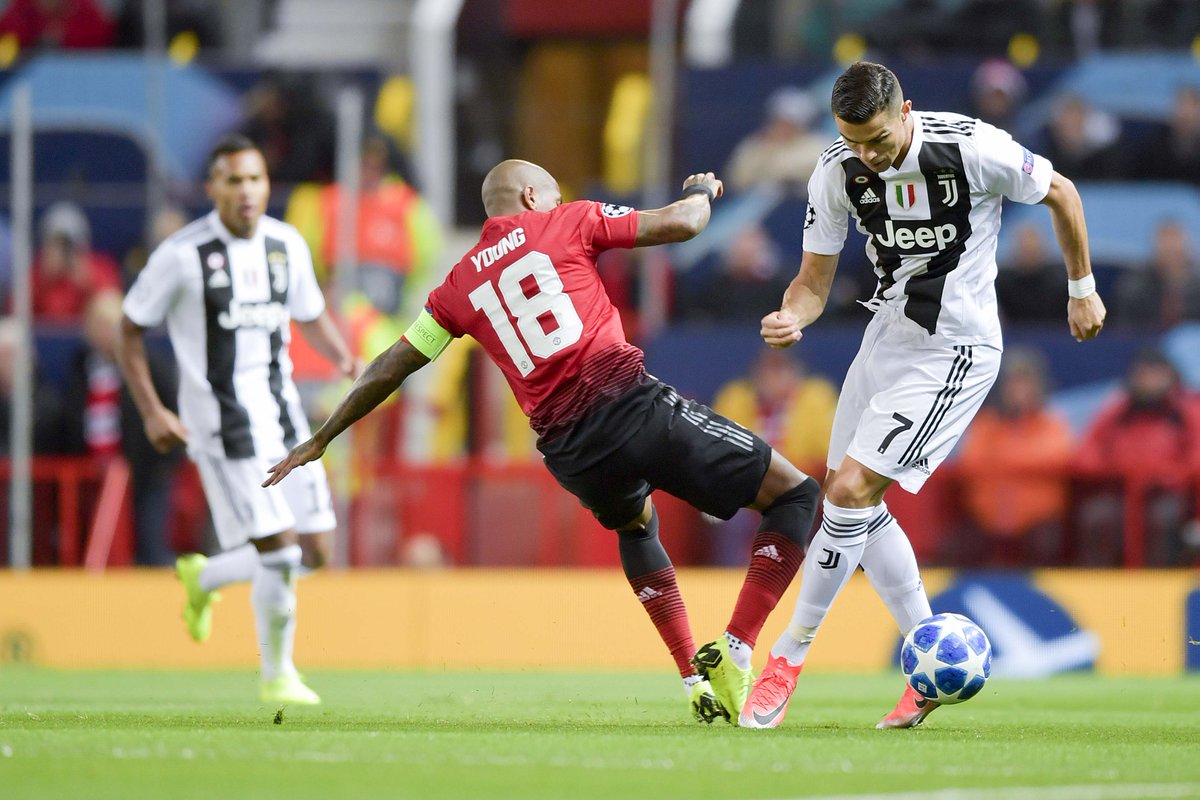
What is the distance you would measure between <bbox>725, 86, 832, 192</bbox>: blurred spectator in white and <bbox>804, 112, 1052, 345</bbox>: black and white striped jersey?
8.61 metres

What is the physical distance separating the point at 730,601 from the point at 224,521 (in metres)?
4.62

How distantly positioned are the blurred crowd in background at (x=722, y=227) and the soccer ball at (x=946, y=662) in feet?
18.7

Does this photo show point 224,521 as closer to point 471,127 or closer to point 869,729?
point 869,729

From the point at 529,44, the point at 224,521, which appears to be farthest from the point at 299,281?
the point at 529,44

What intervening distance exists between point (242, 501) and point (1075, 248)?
432cm

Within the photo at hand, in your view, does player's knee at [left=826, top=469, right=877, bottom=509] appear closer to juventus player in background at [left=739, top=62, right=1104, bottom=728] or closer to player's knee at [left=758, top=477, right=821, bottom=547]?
juventus player in background at [left=739, top=62, right=1104, bottom=728]

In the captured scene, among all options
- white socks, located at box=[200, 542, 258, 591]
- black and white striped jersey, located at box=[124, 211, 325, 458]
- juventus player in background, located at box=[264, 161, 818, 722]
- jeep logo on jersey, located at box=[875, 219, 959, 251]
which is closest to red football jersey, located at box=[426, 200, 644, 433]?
juventus player in background, located at box=[264, 161, 818, 722]

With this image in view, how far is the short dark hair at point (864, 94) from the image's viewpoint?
24.1 ft

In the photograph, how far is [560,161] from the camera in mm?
19328

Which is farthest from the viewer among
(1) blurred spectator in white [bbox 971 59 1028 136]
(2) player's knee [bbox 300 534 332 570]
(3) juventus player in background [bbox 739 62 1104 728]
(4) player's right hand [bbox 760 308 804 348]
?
(1) blurred spectator in white [bbox 971 59 1028 136]

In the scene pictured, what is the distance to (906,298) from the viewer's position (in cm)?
788

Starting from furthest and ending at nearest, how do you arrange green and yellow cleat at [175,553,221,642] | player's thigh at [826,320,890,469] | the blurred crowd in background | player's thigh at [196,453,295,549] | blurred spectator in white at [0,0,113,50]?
blurred spectator in white at [0,0,113,50] → the blurred crowd in background → green and yellow cleat at [175,553,221,642] → player's thigh at [196,453,295,549] → player's thigh at [826,320,890,469]

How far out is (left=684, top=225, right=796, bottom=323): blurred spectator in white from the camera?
15266 millimetres

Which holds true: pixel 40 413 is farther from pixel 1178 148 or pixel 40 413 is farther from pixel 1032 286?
pixel 1178 148
